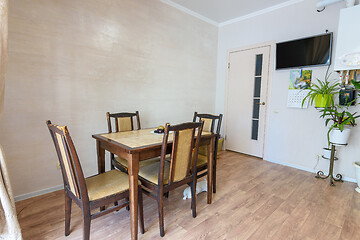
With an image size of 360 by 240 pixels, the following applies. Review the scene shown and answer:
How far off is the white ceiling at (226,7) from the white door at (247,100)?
69cm

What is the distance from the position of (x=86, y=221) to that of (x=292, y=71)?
3.57 meters

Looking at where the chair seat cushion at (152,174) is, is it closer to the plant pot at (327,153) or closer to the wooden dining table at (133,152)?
the wooden dining table at (133,152)

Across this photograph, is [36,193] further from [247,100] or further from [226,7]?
[226,7]

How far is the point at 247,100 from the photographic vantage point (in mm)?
3910

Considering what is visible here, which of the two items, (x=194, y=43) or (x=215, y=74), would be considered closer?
(x=194, y=43)

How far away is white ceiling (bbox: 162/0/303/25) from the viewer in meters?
3.28

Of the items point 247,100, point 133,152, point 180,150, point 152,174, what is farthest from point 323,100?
point 133,152

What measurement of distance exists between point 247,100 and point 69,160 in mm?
3434

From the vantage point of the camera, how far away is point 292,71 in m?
3.26

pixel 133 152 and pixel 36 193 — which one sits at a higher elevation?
pixel 133 152

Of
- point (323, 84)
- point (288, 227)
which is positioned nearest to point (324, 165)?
point (323, 84)

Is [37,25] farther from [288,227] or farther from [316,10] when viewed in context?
[316,10]

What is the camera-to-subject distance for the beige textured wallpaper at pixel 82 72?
207cm

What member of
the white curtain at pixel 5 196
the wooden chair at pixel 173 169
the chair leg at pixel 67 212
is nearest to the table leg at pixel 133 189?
the wooden chair at pixel 173 169
